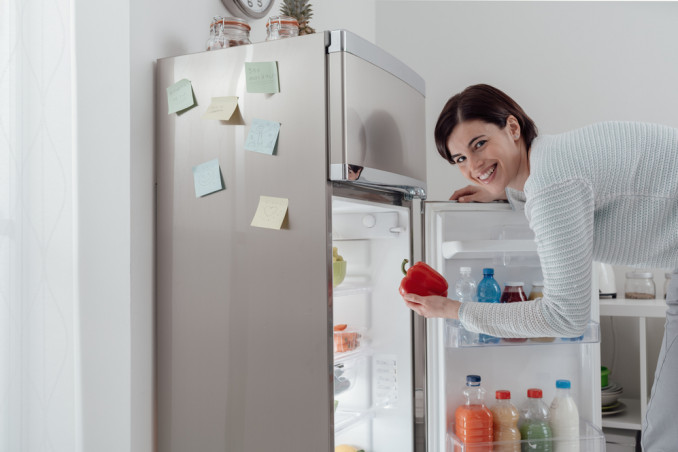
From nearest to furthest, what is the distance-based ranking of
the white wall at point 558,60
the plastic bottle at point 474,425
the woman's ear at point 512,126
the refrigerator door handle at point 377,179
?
the refrigerator door handle at point 377,179 < the woman's ear at point 512,126 < the plastic bottle at point 474,425 < the white wall at point 558,60

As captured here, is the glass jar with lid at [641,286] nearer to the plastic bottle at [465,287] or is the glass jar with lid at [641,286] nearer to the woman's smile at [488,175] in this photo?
the plastic bottle at [465,287]

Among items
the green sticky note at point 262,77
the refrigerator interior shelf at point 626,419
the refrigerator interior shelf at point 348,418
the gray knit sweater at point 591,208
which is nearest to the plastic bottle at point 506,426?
the refrigerator interior shelf at point 348,418

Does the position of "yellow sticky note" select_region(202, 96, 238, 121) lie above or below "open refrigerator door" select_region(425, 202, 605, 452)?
above

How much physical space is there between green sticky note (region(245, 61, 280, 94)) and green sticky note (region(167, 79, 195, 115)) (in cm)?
17

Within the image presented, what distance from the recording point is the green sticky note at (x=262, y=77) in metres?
1.49

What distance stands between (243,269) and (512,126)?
0.77 meters

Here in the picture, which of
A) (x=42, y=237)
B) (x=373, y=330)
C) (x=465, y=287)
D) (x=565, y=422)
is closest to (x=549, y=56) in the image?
(x=465, y=287)

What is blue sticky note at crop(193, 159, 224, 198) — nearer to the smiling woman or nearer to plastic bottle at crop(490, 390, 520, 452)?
the smiling woman

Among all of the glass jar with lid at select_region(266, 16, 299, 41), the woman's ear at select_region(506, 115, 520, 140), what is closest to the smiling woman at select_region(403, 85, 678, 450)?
the woman's ear at select_region(506, 115, 520, 140)

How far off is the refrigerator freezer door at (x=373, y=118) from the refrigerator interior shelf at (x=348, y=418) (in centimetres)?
71

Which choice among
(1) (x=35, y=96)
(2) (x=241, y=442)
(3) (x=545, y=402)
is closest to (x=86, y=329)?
(2) (x=241, y=442)

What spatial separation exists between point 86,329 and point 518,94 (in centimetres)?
225

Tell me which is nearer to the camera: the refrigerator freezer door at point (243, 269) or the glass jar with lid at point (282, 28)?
the refrigerator freezer door at point (243, 269)

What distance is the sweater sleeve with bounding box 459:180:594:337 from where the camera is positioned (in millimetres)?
1248
